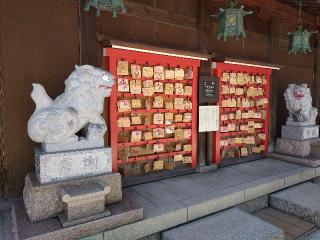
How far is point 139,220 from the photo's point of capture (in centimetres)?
448

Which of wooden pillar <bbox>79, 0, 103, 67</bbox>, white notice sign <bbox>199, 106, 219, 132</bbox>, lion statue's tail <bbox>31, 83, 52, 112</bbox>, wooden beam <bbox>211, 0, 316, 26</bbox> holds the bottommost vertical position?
white notice sign <bbox>199, 106, 219, 132</bbox>

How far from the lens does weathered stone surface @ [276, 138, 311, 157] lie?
859 centimetres

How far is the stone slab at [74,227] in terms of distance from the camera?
148 inches

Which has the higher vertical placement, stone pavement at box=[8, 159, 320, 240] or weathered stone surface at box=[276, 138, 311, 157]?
weathered stone surface at box=[276, 138, 311, 157]

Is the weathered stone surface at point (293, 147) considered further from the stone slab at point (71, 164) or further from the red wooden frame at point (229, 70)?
the stone slab at point (71, 164)

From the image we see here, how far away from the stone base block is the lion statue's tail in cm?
783

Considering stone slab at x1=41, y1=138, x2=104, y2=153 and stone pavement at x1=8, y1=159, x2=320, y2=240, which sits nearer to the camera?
stone pavement at x1=8, y1=159, x2=320, y2=240

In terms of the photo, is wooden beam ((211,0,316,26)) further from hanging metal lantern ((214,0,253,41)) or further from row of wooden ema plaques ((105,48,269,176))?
row of wooden ema plaques ((105,48,269,176))

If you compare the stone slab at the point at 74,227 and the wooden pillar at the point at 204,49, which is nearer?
the stone slab at the point at 74,227

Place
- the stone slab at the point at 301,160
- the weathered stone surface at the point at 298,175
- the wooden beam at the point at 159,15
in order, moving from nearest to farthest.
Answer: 1. the wooden beam at the point at 159,15
2. the weathered stone surface at the point at 298,175
3. the stone slab at the point at 301,160

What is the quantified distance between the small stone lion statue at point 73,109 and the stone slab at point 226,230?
89.6 inches

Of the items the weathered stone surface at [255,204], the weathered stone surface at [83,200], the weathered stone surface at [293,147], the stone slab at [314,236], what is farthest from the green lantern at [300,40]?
the weathered stone surface at [83,200]

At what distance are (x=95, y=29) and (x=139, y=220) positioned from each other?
13.2 ft

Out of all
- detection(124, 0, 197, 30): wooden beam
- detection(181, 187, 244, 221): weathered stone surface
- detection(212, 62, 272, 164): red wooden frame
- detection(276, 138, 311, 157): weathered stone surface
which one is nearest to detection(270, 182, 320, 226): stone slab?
detection(181, 187, 244, 221): weathered stone surface
